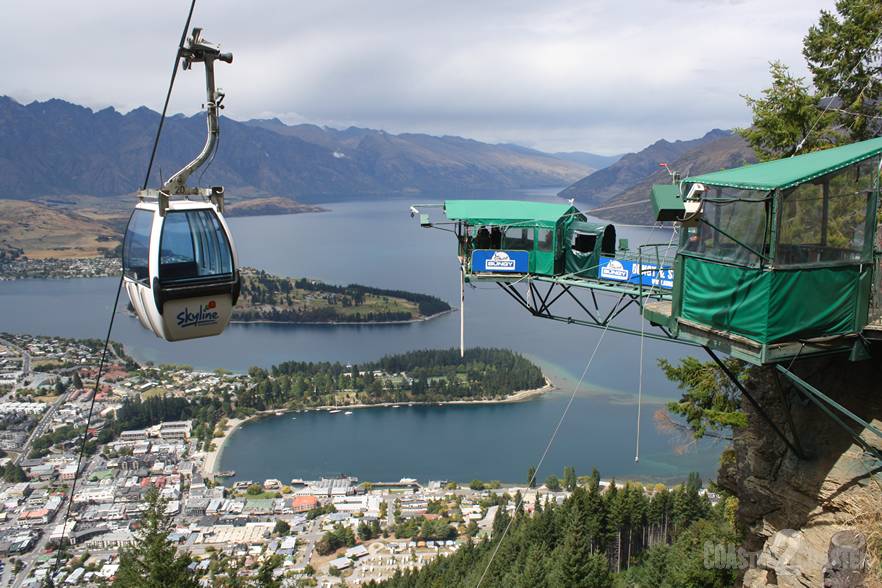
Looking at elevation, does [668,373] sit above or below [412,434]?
above

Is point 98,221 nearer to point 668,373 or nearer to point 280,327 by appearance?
point 280,327

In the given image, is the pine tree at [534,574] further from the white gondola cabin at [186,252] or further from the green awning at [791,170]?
the green awning at [791,170]

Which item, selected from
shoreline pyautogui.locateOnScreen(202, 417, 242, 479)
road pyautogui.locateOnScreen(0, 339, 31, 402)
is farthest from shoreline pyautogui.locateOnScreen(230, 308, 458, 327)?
shoreline pyautogui.locateOnScreen(202, 417, 242, 479)

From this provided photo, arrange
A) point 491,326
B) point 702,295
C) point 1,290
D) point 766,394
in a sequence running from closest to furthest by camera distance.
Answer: point 702,295
point 766,394
point 491,326
point 1,290

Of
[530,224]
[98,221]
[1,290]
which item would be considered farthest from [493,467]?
[98,221]

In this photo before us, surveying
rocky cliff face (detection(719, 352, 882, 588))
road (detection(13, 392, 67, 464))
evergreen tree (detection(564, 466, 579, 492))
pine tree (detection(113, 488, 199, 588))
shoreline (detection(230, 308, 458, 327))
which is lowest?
road (detection(13, 392, 67, 464))

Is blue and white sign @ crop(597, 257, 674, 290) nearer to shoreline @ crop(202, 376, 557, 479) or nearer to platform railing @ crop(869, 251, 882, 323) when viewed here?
platform railing @ crop(869, 251, 882, 323)

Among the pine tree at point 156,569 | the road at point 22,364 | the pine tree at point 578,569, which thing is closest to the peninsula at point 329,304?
the road at point 22,364
